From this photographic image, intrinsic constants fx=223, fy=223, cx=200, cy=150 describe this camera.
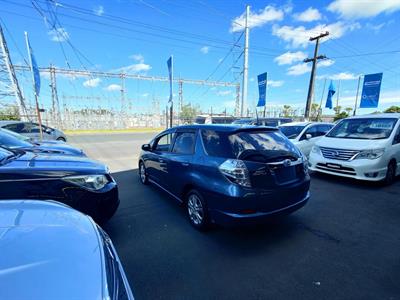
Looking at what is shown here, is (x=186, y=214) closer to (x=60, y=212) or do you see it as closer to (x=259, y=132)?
(x=259, y=132)

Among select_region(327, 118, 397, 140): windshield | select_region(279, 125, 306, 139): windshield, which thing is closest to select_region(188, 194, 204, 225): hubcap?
select_region(327, 118, 397, 140): windshield

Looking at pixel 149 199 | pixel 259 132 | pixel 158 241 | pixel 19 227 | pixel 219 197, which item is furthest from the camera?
pixel 149 199

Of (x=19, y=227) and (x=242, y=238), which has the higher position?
(x=19, y=227)

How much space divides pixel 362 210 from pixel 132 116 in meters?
39.2

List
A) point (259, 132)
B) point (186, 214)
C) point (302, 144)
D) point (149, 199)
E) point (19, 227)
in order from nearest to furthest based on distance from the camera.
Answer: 1. point (19, 227)
2. point (259, 132)
3. point (186, 214)
4. point (149, 199)
5. point (302, 144)

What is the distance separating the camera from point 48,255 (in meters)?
1.27

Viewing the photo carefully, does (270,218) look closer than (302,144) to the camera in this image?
Yes

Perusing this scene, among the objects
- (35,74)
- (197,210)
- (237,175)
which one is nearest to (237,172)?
(237,175)

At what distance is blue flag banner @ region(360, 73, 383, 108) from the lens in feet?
49.0

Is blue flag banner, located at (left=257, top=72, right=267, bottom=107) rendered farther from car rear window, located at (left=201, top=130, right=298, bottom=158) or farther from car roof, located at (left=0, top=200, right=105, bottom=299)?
car roof, located at (left=0, top=200, right=105, bottom=299)

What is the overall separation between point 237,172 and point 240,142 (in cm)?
48

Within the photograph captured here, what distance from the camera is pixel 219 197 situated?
2912 mm

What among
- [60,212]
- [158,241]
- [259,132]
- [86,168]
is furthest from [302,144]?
[60,212]

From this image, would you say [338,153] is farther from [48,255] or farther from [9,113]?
[9,113]
